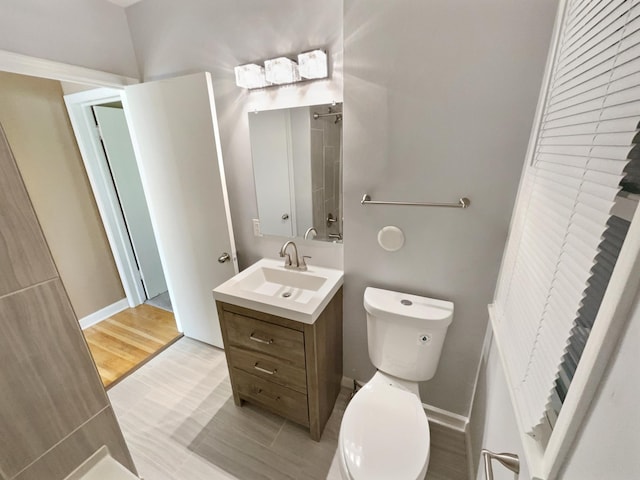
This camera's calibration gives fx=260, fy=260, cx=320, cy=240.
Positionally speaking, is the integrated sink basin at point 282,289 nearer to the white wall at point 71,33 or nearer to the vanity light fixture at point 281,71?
the vanity light fixture at point 281,71

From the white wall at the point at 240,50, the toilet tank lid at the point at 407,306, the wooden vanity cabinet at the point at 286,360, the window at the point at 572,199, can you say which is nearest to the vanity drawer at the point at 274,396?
the wooden vanity cabinet at the point at 286,360

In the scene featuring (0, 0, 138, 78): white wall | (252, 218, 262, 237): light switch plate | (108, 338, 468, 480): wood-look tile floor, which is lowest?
(108, 338, 468, 480): wood-look tile floor

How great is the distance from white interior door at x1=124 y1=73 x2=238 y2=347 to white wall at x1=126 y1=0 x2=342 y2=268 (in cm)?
13

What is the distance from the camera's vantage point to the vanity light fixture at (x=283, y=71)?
125 centimetres

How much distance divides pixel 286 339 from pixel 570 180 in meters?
1.18

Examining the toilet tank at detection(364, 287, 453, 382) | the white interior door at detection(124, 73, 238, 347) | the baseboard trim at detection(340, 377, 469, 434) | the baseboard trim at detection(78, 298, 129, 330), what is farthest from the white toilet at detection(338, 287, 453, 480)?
the baseboard trim at detection(78, 298, 129, 330)

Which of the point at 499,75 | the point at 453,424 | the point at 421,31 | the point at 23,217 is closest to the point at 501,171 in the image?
the point at 499,75

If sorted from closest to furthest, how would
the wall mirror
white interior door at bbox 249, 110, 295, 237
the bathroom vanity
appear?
the bathroom vanity, the wall mirror, white interior door at bbox 249, 110, 295, 237

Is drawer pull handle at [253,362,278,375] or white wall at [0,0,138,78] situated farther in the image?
drawer pull handle at [253,362,278,375]

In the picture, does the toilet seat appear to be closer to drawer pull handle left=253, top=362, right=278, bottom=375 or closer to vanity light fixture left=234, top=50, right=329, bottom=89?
drawer pull handle left=253, top=362, right=278, bottom=375

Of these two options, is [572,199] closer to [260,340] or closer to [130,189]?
[260,340]

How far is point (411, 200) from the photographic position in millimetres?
1221

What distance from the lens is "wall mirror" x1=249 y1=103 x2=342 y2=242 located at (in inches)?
53.8

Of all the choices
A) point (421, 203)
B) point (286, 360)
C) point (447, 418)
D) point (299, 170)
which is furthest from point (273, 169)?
point (447, 418)
